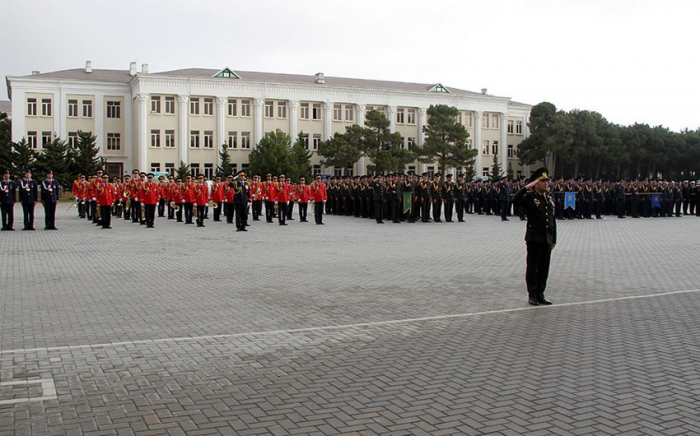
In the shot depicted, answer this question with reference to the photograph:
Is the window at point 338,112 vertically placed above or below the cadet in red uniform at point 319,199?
above

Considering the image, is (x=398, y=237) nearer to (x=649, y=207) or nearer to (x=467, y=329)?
(x=467, y=329)

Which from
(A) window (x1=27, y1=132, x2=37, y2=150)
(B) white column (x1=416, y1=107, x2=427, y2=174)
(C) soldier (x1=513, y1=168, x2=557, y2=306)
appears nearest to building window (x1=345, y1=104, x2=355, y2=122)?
(B) white column (x1=416, y1=107, x2=427, y2=174)

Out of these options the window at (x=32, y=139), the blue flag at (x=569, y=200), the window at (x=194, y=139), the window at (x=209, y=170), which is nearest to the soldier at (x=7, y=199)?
the blue flag at (x=569, y=200)

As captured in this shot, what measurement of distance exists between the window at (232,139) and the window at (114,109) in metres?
12.6

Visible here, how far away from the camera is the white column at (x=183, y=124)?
70062 mm

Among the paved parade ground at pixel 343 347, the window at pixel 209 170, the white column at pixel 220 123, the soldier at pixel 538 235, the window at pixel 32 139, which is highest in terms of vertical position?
the white column at pixel 220 123

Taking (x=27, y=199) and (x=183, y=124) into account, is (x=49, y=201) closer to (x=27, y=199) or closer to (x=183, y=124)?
(x=27, y=199)

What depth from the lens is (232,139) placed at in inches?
2906

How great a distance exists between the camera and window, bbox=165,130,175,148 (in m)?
70.6

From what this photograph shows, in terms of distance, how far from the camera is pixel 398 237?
20688mm

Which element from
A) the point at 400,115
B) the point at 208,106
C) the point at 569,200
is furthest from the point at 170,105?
the point at 569,200

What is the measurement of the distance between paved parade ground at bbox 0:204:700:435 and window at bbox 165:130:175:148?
5854 cm

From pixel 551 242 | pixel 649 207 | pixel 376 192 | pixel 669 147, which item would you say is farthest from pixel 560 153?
pixel 551 242

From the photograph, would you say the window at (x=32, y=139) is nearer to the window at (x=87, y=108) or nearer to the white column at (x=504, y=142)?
the window at (x=87, y=108)
